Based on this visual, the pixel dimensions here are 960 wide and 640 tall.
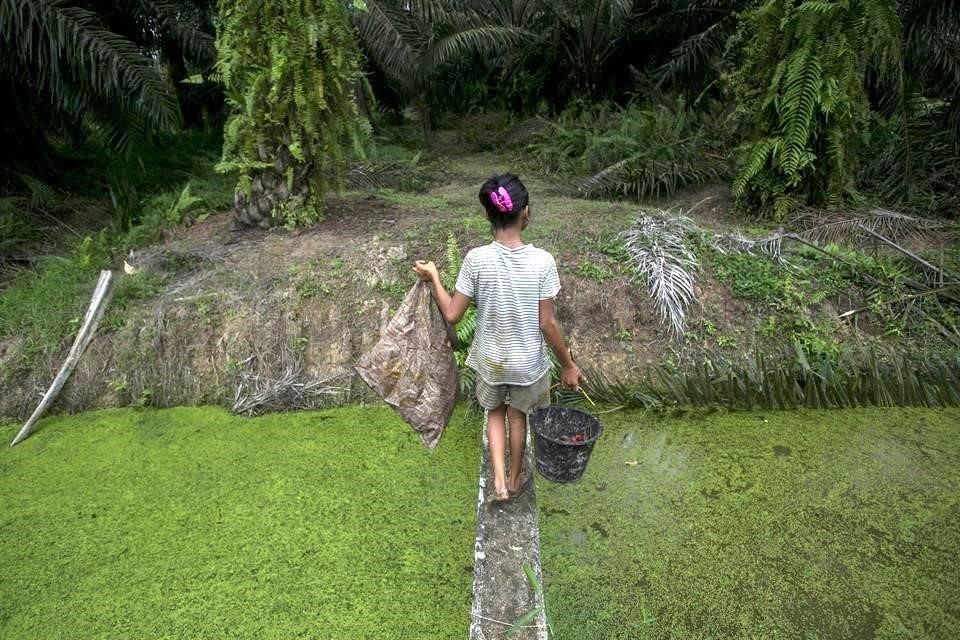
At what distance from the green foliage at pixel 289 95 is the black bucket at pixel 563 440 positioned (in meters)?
2.72

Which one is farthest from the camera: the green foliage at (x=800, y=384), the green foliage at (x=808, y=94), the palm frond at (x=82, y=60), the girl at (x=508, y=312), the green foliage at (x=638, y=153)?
the green foliage at (x=638, y=153)

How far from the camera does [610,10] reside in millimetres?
7586

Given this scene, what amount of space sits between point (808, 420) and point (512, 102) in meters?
7.69

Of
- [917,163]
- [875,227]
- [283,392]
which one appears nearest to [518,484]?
[283,392]

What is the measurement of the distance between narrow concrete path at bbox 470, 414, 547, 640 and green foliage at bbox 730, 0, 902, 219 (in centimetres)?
337

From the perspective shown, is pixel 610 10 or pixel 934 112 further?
pixel 610 10

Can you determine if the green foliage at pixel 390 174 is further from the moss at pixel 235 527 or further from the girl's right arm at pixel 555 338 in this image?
the girl's right arm at pixel 555 338

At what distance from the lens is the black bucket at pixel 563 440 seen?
2.27 m

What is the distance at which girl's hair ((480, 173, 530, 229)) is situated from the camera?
6.61ft

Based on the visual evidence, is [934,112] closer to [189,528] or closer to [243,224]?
[243,224]

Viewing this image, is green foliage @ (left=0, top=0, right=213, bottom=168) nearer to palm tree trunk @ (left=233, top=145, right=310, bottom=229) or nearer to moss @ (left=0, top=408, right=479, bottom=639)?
palm tree trunk @ (left=233, top=145, right=310, bottom=229)

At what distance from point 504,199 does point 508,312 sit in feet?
1.41

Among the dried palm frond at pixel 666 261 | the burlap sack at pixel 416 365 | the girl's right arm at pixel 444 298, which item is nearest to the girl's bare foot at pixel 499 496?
the burlap sack at pixel 416 365

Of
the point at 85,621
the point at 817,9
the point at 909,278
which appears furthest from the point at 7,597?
the point at 817,9
